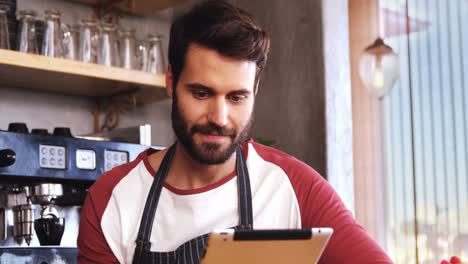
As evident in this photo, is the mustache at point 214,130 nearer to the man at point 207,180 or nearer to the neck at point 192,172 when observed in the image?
the man at point 207,180

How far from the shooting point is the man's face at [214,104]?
1549mm

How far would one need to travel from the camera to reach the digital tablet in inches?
46.3

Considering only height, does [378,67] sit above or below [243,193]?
above

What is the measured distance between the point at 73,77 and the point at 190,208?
4.52ft

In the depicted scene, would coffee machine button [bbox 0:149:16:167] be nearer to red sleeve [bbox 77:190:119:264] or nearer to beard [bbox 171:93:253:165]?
red sleeve [bbox 77:190:119:264]

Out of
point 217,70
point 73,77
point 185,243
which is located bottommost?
point 185,243

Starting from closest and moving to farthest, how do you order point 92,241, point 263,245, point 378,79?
point 263,245
point 92,241
point 378,79

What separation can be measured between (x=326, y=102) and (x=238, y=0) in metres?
0.73

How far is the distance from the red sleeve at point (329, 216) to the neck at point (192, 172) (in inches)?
4.1

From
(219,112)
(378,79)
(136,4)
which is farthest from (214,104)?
(378,79)

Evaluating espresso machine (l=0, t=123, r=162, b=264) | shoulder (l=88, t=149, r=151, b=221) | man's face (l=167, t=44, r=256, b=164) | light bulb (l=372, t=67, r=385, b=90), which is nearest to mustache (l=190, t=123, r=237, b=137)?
man's face (l=167, t=44, r=256, b=164)

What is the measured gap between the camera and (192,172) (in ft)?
5.58

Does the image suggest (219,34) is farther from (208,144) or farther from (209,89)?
(208,144)

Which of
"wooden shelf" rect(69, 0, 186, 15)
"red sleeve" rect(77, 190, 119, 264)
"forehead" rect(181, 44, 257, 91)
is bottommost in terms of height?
"red sleeve" rect(77, 190, 119, 264)
